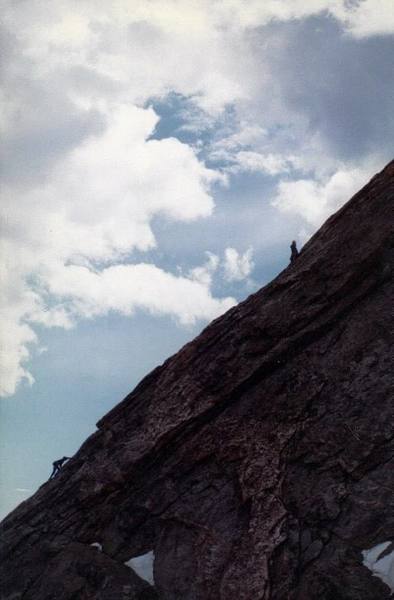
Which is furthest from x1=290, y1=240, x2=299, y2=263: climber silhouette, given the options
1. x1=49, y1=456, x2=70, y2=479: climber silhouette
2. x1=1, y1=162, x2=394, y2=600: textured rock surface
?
x1=49, y1=456, x2=70, y2=479: climber silhouette

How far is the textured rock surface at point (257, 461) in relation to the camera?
13.7 m

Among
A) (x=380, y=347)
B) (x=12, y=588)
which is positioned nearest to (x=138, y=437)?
(x=12, y=588)

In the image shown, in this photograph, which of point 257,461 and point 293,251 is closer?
point 257,461

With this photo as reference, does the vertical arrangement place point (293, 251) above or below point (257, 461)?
above

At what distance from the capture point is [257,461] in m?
15.6

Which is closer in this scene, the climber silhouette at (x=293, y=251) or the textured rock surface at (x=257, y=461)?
the textured rock surface at (x=257, y=461)

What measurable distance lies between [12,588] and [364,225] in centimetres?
1608

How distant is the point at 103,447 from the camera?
1800 cm

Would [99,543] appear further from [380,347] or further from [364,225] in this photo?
[364,225]

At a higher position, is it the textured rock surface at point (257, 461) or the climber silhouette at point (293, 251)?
the climber silhouette at point (293, 251)

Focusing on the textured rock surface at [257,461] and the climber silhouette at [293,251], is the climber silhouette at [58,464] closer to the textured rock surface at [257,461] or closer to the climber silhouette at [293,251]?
the textured rock surface at [257,461]

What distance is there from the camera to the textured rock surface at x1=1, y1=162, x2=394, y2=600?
13695mm

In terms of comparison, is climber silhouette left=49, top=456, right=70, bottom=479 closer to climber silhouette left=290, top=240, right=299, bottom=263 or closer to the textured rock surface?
the textured rock surface

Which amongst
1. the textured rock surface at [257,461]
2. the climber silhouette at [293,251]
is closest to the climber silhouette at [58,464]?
the textured rock surface at [257,461]
